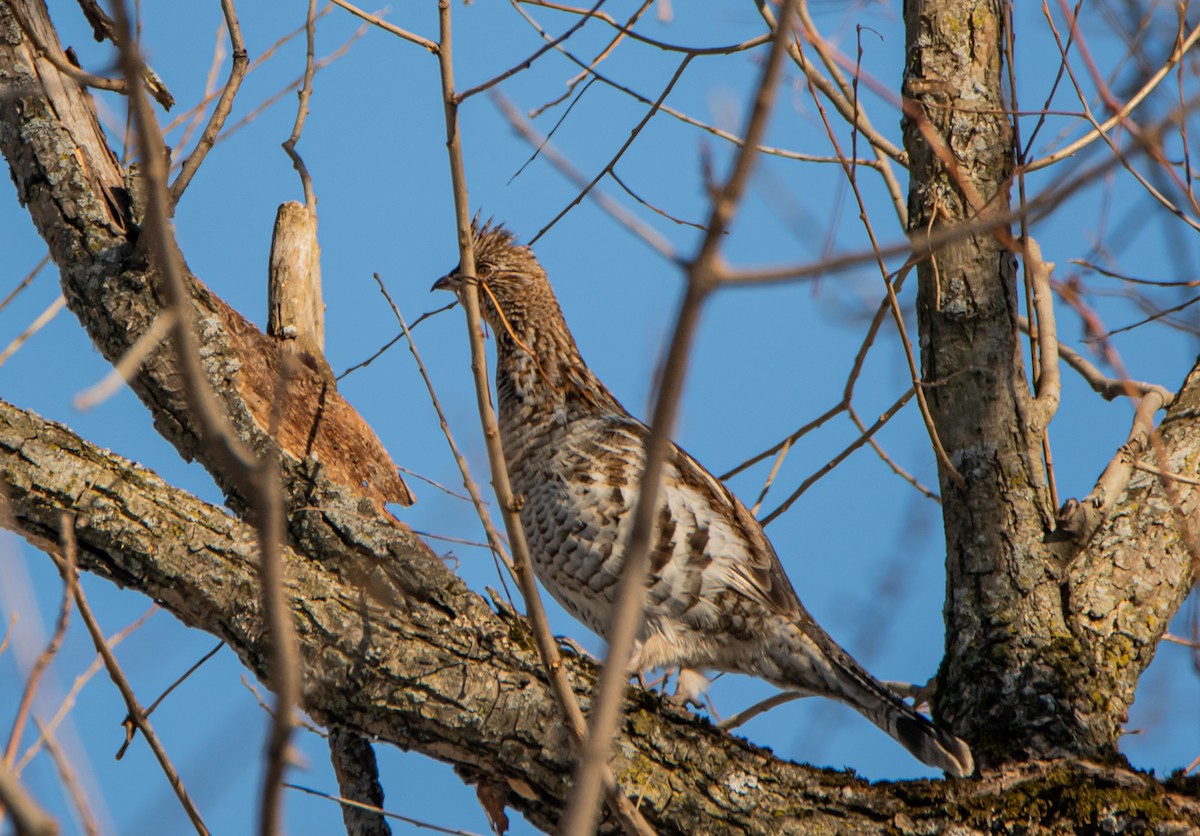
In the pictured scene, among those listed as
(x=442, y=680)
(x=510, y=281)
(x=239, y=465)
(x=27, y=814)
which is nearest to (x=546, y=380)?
(x=510, y=281)

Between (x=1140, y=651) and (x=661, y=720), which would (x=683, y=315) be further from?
(x=1140, y=651)

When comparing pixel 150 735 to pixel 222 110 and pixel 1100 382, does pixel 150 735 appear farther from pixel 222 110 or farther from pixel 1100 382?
pixel 1100 382

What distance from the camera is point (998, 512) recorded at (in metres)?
3.74

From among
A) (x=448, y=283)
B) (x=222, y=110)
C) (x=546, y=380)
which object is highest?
(x=448, y=283)

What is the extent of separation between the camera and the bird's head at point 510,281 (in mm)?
5738

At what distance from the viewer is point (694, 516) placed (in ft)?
14.8

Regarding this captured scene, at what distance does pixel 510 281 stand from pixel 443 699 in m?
3.22

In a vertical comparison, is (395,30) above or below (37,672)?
above

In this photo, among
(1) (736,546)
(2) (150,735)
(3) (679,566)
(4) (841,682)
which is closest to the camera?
(2) (150,735)

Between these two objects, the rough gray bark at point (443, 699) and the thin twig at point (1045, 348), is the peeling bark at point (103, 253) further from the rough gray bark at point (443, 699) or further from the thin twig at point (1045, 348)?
the thin twig at point (1045, 348)

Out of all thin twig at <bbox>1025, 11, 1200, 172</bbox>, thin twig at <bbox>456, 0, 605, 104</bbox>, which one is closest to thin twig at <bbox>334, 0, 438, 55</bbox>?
thin twig at <bbox>456, 0, 605, 104</bbox>

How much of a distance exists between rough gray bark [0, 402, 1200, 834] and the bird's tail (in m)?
0.61

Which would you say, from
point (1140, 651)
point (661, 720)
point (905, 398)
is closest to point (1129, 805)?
point (1140, 651)

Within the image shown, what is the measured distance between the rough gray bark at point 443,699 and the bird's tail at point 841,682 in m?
0.61
